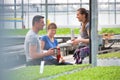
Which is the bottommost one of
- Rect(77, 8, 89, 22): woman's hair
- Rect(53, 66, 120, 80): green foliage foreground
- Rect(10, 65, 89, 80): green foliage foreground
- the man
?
Rect(53, 66, 120, 80): green foliage foreground

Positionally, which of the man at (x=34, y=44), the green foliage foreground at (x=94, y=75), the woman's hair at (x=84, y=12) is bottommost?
the green foliage foreground at (x=94, y=75)

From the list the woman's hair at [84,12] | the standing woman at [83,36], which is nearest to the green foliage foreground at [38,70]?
the standing woman at [83,36]

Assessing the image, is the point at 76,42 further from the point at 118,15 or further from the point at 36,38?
the point at 118,15

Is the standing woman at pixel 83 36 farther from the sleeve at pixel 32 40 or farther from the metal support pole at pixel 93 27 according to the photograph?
the sleeve at pixel 32 40

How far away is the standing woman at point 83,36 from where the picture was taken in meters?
5.42

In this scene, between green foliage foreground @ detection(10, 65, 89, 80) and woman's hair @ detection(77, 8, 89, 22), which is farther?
woman's hair @ detection(77, 8, 89, 22)

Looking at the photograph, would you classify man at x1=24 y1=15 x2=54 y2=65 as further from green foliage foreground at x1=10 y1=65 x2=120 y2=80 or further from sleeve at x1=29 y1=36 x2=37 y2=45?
green foliage foreground at x1=10 y1=65 x2=120 y2=80

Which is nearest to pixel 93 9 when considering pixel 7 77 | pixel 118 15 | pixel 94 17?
pixel 94 17

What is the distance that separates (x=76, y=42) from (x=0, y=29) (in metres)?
4.49

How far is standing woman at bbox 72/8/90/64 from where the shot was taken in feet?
17.8

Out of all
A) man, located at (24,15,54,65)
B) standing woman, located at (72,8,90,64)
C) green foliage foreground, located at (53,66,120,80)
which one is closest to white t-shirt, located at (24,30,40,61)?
man, located at (24,15,54,65)

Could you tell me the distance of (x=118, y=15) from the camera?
3459 cm

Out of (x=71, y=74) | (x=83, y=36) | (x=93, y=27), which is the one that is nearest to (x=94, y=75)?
(x=71, y=74)

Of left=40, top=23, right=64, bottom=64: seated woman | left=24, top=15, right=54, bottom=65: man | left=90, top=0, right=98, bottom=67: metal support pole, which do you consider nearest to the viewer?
left=24, top=15, right=54, bottom=65: man
